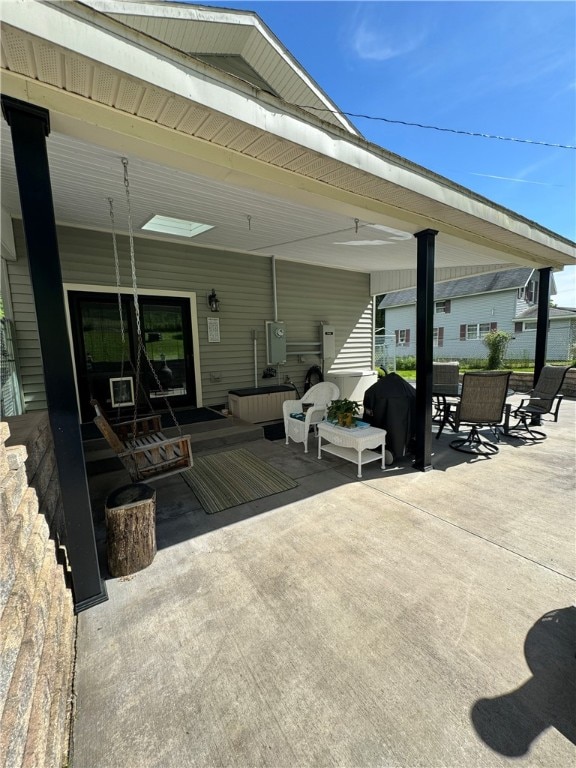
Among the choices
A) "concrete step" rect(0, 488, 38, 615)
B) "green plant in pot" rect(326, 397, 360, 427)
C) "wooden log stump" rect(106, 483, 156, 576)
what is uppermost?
"concrete step" rect(0, 488, 38, 615)

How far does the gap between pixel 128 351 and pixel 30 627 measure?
479 cm

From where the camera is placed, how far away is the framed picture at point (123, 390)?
534 centimetres

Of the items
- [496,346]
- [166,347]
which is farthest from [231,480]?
[496,346]

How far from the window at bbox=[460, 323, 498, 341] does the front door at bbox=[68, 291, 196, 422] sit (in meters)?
16.7

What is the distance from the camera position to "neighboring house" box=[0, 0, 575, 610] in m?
1.72

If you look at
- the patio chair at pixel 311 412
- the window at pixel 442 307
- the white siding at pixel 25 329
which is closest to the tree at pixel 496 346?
the window at pixel 442 307

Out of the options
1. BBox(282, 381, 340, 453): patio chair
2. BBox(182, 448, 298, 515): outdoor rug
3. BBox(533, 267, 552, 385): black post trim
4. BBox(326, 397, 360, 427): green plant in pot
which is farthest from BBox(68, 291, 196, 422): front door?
BBox(533, 267, 552, 385): black post trim

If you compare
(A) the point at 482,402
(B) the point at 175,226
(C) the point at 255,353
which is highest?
(B) the point at 175,226

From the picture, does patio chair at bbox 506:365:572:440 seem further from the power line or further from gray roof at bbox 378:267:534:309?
gray roof at bbox 378:267:534:309

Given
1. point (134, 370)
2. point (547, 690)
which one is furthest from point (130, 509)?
point (134, 370)

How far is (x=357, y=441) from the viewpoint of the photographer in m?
3.80

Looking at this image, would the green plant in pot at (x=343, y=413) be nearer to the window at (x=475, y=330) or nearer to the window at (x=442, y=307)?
the window at (x=475, y=330)

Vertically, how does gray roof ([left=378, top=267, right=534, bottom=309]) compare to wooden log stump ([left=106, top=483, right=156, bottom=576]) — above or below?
above

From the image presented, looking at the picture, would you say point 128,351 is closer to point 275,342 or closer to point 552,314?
point 275,342
